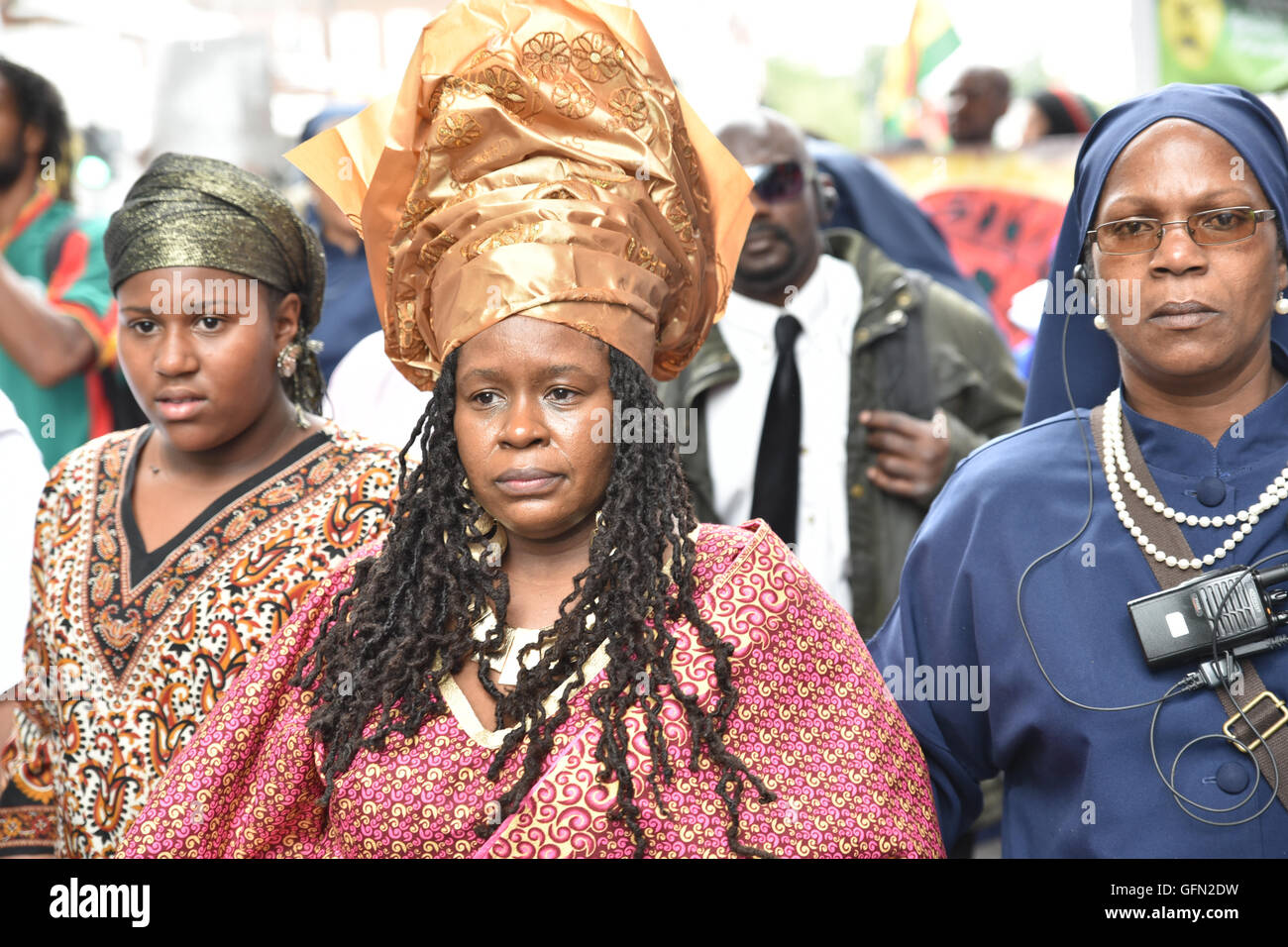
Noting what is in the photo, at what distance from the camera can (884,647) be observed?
2.91 metres

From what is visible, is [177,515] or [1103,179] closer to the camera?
Result: [1103,179]

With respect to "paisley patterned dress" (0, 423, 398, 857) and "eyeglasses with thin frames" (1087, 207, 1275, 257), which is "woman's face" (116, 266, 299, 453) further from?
"eyeglasses with thin frames" (1087, 207, 1275, 257)

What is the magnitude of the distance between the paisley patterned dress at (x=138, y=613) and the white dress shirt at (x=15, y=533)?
305 mm

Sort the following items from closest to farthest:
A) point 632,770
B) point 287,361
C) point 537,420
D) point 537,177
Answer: point 632,770, point 537,420, point 537,177, point 287,361

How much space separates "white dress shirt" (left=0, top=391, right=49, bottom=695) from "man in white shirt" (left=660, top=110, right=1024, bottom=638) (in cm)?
180

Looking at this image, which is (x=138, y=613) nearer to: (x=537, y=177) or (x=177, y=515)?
(x=177, y=515)

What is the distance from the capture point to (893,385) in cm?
449

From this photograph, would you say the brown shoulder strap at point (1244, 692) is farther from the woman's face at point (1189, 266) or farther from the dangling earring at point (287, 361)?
the dangling earring at point (287, 361)

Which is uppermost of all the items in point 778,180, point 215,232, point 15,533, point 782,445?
point 778,180

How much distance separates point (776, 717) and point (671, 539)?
35cm

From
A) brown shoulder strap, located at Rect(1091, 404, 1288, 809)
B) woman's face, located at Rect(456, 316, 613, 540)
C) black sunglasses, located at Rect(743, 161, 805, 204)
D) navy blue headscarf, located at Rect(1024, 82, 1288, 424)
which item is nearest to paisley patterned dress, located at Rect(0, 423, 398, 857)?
woman's face, located at Rect(456, 316, 613, 540)

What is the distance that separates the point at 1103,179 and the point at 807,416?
72.5 inches

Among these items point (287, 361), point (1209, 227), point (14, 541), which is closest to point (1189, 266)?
point (1209, 227)

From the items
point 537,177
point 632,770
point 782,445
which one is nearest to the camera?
point 632,770
